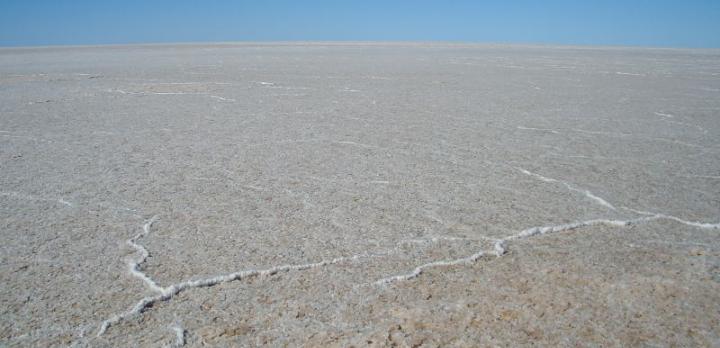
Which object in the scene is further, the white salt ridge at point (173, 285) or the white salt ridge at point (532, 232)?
the white salt ridge at point (532, 232)

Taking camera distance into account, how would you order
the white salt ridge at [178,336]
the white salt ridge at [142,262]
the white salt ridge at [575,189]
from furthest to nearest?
Answer: the white salt ridge at [575,189], the white salt ridge at [142,262], the white salt ridge at [178,336]

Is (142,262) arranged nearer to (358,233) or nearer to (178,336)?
(178,336)

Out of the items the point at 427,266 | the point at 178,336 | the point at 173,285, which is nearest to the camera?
the point at 178,336

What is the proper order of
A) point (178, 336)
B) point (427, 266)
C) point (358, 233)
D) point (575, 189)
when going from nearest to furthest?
point (178, 336) < point (427, 266) < point (358, 233) < point (575, 189)

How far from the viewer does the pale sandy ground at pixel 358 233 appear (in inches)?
60.5

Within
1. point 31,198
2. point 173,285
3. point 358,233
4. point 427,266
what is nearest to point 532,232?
point 427,266

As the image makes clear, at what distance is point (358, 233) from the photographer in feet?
7.09

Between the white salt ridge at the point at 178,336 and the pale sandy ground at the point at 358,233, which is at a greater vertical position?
the pale sandy ground at the point at 358,233

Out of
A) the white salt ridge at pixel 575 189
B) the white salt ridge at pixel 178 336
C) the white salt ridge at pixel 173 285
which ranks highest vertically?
the white salt ridge at pixel 575 189

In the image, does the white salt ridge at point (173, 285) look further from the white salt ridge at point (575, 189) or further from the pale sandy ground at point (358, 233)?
the white salt ridge at point (575, 189)

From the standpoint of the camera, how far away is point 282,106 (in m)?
5.54

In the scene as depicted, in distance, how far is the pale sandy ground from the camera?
1.54 m

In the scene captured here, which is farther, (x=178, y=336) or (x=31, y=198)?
(x=31, y=198)

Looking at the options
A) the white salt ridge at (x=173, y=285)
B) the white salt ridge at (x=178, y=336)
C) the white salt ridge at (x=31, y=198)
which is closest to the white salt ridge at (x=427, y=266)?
the white salt ridge at (x=173, y=285)
